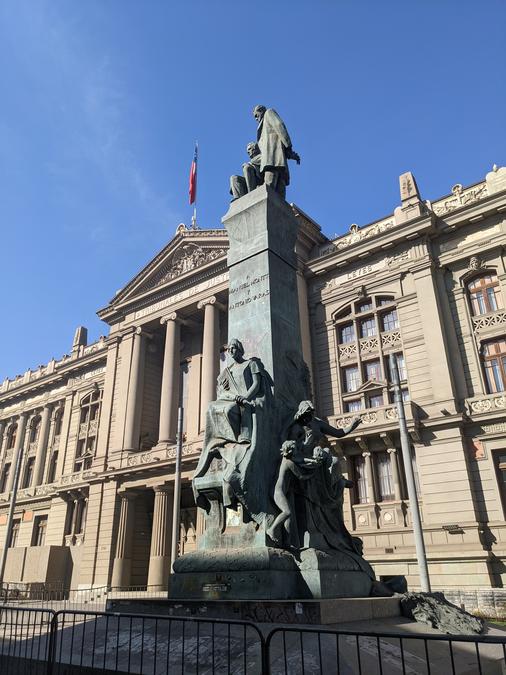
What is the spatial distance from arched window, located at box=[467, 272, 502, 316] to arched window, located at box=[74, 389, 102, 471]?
95.5 ft

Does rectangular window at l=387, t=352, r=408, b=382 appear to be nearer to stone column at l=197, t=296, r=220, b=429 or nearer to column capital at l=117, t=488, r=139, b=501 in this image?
stone column at l=197, t=296, r=220, b=429

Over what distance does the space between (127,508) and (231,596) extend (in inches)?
1127

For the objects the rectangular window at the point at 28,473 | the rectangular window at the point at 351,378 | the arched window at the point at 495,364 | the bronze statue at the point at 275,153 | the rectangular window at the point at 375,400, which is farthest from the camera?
the rectangular window at the point at 28,473

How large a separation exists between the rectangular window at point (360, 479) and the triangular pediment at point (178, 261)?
15.4 metres

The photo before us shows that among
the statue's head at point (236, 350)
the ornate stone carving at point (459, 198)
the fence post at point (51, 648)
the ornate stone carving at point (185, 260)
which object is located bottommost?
the fence post at point (51, 648)

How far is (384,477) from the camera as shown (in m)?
25.8

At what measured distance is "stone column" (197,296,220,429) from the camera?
105 ft

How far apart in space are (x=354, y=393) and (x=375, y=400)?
3.82 ft

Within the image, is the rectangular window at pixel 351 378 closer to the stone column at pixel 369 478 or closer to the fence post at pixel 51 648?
the stone column at pixel 369 478

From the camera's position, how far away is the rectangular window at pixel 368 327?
29.4 meters

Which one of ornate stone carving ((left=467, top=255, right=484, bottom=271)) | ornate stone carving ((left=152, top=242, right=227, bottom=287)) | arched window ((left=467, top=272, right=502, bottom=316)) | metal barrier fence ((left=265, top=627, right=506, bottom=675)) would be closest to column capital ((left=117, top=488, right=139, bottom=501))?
ornate stone carving ((left=152, top=242, right=227, bottom=287))

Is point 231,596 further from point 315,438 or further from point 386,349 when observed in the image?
point 386,349

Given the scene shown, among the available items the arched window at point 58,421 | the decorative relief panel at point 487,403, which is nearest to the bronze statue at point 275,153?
the decorative relief panel at point 487,403

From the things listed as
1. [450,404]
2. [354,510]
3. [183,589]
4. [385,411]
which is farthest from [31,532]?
[183,589]
